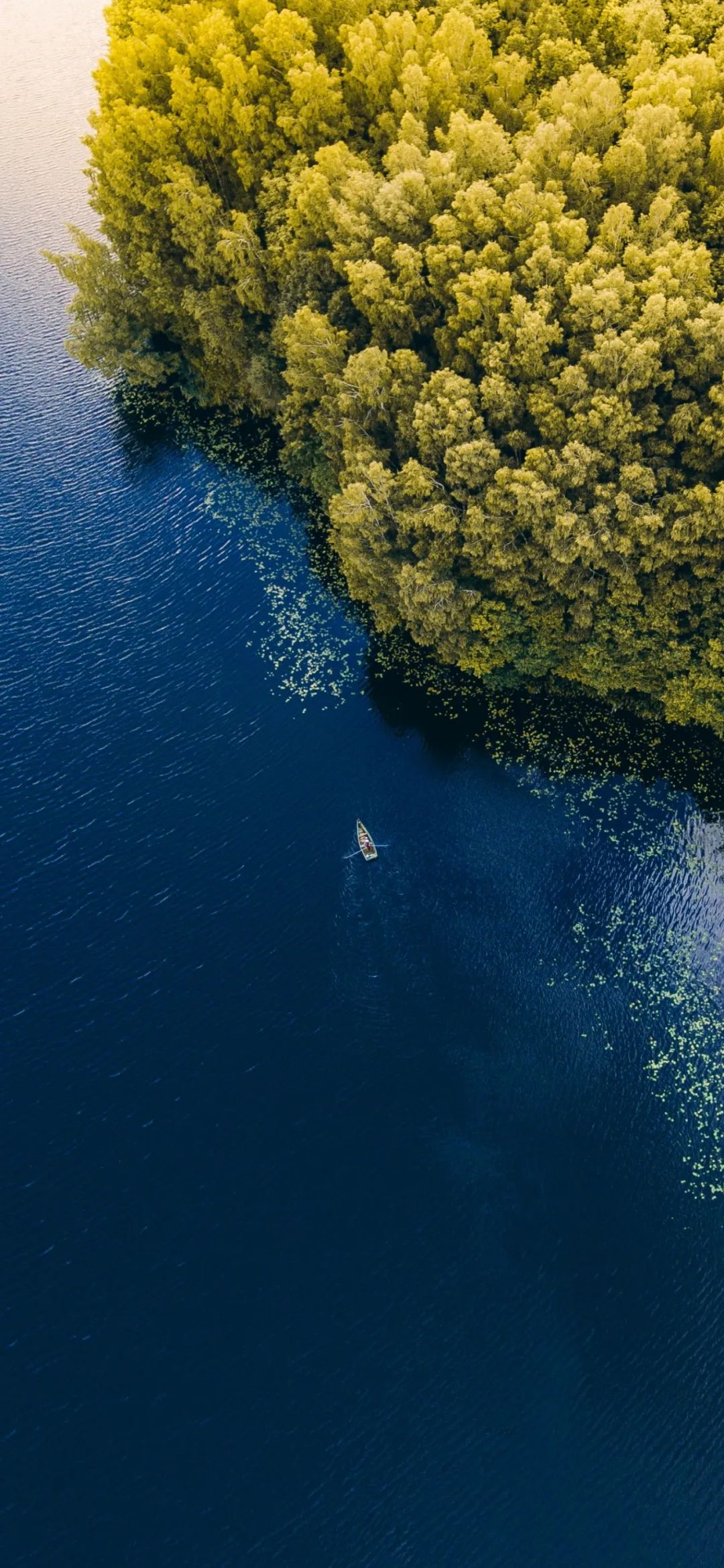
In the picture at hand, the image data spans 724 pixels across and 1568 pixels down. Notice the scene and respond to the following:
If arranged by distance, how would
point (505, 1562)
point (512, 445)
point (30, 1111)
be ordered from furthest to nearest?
point (512, 445) → point (30, 1111) → point (505, 1562)

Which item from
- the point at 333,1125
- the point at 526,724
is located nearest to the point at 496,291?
the point at 526,724

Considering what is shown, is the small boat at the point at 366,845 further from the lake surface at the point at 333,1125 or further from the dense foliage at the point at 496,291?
the dense foliage at the point at 496,291

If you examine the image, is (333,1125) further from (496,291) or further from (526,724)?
(496,291)

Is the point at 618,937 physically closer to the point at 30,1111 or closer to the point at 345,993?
the point at 345,993

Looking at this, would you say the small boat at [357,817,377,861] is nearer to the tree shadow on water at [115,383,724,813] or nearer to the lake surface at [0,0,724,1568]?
the lake surface at [0,0,724,1568]

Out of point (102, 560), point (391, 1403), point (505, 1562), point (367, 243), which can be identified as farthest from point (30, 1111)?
point (367, 243)

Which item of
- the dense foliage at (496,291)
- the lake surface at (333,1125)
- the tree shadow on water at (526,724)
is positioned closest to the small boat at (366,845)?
the lake surface at (333,1125)
